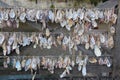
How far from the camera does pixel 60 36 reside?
4.70 m

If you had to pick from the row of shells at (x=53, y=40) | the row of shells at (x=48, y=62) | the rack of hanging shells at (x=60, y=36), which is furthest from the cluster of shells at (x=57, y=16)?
the row of shells at (x=48, y=62)

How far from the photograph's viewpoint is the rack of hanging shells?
454 cm

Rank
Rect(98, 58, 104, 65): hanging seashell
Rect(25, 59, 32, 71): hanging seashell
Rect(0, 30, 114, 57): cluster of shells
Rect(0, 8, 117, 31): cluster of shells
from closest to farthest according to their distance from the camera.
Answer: Rect(0, 8, 117, 31): cluster of shells, Rect(0, 30, 114, 57): cluster of shells, Rect(25, 59, 32, 71): hanging seashell, Rect(98, 58, 104, 65): hanging seashell

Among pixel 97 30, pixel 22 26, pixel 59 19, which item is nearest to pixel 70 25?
pixel 59 19

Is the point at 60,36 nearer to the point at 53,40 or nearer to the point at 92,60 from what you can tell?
the point at 53,40

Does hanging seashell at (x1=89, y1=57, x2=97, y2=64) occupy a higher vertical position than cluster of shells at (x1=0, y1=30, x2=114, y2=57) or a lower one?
lower

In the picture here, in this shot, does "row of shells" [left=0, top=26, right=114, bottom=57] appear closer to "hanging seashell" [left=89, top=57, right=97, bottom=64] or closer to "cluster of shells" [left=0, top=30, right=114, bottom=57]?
"cluster of shells" [left=0, top=30, right=114, bottom=57]

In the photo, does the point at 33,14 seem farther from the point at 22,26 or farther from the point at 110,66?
the point at 110,66

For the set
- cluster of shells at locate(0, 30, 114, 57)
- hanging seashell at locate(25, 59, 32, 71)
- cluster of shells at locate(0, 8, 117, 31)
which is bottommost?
hanging seashell at locate(25, 59, 32, 71)

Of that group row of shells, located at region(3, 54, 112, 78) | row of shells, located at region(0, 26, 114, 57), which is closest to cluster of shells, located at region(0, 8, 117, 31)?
row of shells, located at region(0, 26, 114, 57)

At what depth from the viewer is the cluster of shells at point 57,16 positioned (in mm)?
4500

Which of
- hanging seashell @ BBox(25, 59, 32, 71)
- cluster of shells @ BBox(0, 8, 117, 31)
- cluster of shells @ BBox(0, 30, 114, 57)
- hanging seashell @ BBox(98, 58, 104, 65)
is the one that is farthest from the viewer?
hanging seashell @ BBox(98, 58, 104, 65)

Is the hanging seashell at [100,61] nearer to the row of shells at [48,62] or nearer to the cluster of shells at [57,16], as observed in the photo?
the row of shells at [48,62]

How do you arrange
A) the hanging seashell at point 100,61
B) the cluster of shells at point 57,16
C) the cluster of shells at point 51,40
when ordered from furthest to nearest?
the hanging seashell at point 100,61 → the cluster of shells at point 51,40 → the cluster of shells at point 57,16
